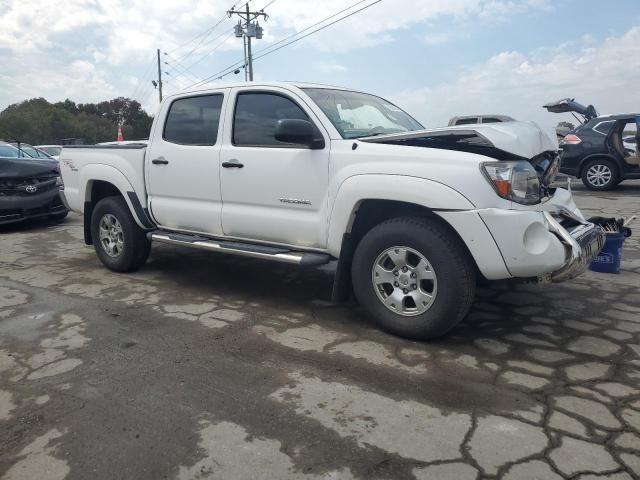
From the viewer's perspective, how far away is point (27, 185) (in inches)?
351

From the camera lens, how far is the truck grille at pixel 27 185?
8648mm

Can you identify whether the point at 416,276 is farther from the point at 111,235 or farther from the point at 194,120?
the point at 111,235

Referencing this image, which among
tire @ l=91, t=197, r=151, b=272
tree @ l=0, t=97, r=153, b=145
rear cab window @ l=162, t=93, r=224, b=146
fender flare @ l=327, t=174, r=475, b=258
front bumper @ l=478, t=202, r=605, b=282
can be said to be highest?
tree @ l=0, t=97, r=153, b=145

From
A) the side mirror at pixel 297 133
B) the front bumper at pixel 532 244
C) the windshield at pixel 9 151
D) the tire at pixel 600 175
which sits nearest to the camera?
the front bumper at pixel 532 244

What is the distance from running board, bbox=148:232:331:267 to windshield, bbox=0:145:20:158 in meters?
5.97

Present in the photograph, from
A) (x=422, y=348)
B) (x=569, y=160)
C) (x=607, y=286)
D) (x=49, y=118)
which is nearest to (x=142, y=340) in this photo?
(x=422, y=348)

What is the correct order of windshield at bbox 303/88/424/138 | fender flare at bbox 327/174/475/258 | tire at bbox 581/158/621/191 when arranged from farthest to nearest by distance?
tire at bbox 581/158/621/191 → windshield at bbox 303/88/424/138 → fender flare at bbox 327/174/475/258

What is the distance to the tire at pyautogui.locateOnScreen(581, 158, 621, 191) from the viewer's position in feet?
39.0

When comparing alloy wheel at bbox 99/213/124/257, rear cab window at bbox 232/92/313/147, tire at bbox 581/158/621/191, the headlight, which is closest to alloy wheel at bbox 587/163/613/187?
tire at bbox 581/158/621/191

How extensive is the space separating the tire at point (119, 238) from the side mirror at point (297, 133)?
247cm

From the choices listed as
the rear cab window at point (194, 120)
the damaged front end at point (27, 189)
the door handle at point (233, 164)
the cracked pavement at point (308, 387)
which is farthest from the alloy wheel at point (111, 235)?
the damaged front end at point (27, 189)

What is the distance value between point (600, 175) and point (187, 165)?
33.8 feet

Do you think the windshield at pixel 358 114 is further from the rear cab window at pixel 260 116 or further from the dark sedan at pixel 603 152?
the dark sedan at pixel 603 152

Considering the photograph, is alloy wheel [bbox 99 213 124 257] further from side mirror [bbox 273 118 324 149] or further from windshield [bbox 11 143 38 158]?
windshield [bbox 11 143 38 158]
